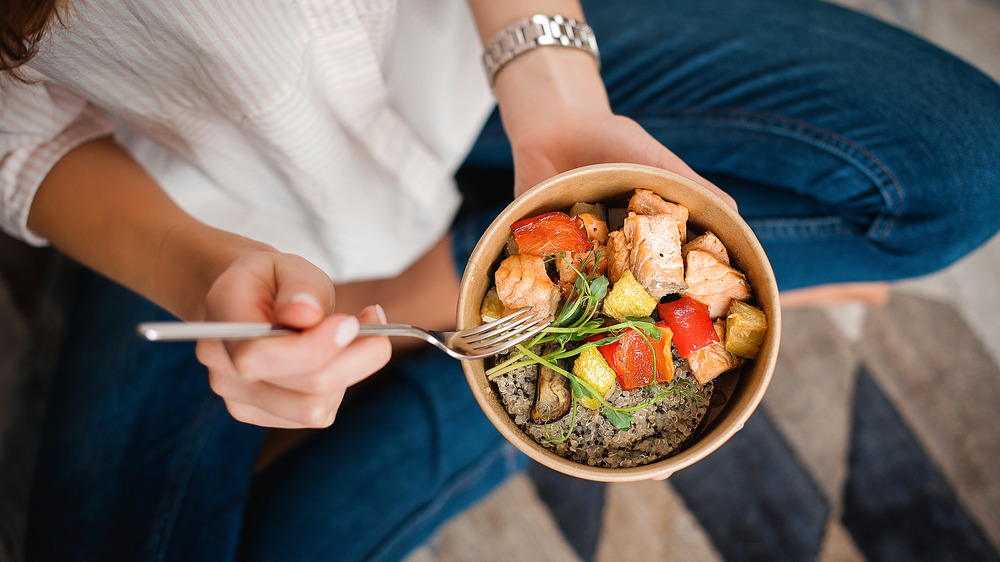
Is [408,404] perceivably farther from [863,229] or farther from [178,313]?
[863,229]

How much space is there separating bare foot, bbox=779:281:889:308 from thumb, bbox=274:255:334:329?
1.29 meters

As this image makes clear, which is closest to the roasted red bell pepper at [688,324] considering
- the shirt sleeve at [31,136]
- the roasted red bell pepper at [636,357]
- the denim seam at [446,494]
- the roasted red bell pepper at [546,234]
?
the roasted red bell pepper at [636,357]

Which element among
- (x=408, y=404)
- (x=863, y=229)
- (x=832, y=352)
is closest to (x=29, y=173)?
(x=408, y=404)

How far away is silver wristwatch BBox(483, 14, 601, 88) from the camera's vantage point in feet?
3.28

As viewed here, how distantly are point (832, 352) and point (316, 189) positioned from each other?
167cm

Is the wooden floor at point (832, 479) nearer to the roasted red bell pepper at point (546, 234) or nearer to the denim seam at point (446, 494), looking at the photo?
the denim seam at point (446, 494)

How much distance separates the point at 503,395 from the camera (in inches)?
30.3

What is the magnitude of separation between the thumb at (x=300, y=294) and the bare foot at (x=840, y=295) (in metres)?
1.29

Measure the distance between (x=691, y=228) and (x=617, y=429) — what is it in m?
0.32

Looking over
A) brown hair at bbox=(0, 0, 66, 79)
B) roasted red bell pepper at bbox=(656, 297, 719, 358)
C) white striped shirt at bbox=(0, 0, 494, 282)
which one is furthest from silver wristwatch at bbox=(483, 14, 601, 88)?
brown hair at bbox=(0, 0, 66, 79)

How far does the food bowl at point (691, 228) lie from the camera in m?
0.67

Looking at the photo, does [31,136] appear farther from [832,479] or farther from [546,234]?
[832,479]

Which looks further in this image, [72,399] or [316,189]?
[72,399]

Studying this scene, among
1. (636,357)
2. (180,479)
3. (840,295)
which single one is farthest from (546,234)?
(840,295)
